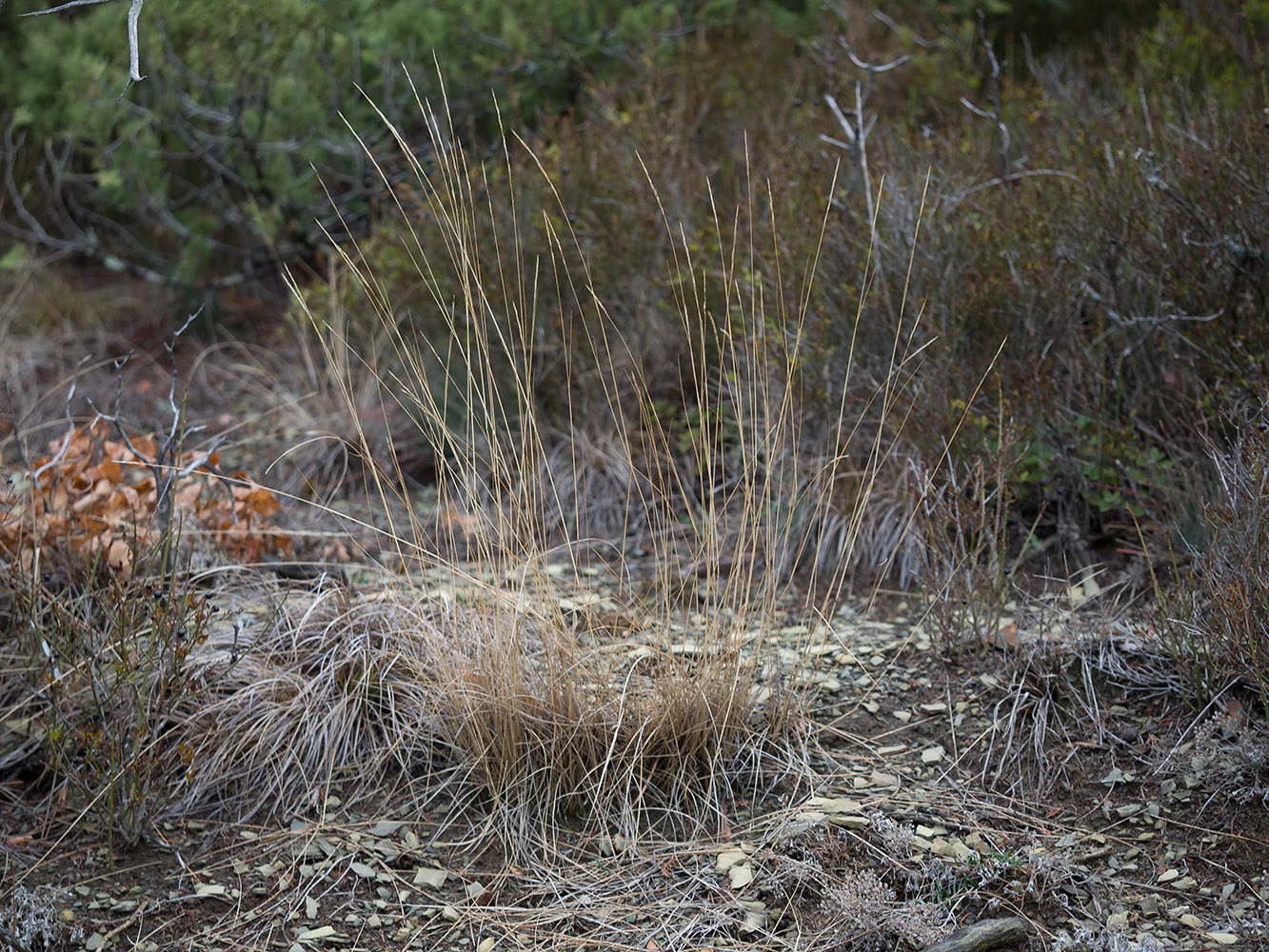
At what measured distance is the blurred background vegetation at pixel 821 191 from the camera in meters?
3.38

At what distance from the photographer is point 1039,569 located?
346 cm

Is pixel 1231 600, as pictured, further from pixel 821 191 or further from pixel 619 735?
pixel 821 191

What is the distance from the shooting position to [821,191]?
4172 millimetres

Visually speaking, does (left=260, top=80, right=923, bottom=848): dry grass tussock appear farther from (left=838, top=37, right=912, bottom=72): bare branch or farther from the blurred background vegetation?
(left=838, top=37, right=912, bottom=72): bare branch

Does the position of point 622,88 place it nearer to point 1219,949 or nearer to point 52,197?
point 52,197

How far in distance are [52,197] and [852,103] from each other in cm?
515

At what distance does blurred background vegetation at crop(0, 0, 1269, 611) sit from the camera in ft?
11.1

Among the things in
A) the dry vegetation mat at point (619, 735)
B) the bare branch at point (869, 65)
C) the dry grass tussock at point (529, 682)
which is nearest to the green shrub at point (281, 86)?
the bare branch at point (869, 65)

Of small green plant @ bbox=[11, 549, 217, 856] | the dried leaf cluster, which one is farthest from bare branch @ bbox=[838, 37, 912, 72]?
small green plant @ bbox=[11, 549, 217, 856]

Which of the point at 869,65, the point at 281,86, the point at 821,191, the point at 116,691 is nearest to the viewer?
the point at 116,691

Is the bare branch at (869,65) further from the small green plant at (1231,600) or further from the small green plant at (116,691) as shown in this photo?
the small green plant at (116,691)

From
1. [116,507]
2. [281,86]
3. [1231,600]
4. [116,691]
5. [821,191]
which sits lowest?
[1231,600]

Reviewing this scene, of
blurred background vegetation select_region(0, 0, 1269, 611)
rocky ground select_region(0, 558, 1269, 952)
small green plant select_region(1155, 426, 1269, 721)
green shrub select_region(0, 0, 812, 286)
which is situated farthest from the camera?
green shrub select_region(0, 0, 812, 286)

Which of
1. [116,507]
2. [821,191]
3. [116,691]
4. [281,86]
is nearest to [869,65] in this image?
[821,191]
